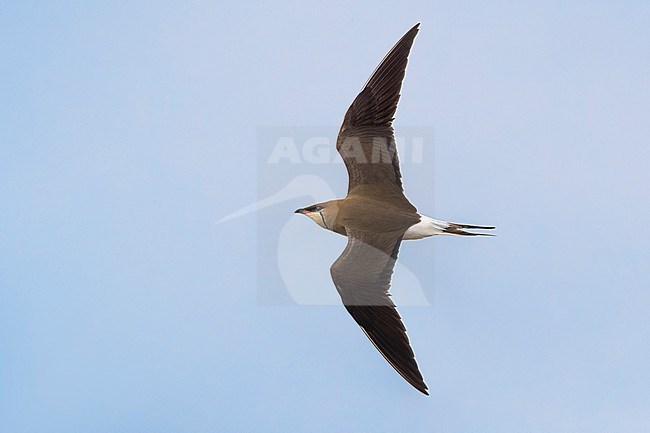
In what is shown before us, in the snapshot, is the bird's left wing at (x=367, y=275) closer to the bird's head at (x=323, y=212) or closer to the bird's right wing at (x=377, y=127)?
the bird's head at (x=323, y=212)

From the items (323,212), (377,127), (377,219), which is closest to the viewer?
(377,219)

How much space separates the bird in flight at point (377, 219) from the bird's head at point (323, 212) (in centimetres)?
2

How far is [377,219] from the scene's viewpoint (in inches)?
338

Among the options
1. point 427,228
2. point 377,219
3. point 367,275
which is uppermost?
point 377,219

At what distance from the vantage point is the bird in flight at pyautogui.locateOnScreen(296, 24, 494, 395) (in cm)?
858

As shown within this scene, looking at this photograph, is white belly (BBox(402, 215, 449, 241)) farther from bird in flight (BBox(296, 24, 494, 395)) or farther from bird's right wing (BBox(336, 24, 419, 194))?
bird's right wing (BBox(336, 24, 419, 194))

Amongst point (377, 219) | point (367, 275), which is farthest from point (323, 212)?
point (367, 275)

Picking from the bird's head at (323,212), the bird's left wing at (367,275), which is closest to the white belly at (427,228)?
the bird's left wing at (367,275)

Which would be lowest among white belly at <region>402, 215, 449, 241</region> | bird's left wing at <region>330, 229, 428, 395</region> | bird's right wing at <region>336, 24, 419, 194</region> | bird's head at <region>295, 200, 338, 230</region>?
bird's left wing at <region>330, 229, 428, 395</region>

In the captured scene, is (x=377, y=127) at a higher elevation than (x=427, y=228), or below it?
higher

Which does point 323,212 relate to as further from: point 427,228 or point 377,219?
point 427,228

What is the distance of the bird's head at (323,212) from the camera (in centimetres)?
891

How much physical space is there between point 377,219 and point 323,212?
76 cm

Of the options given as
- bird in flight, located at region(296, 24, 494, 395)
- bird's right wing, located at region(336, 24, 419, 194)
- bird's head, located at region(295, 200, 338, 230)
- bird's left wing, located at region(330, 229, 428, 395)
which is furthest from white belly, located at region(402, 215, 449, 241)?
bird's head, located at region(295, 200, 338, 230)
